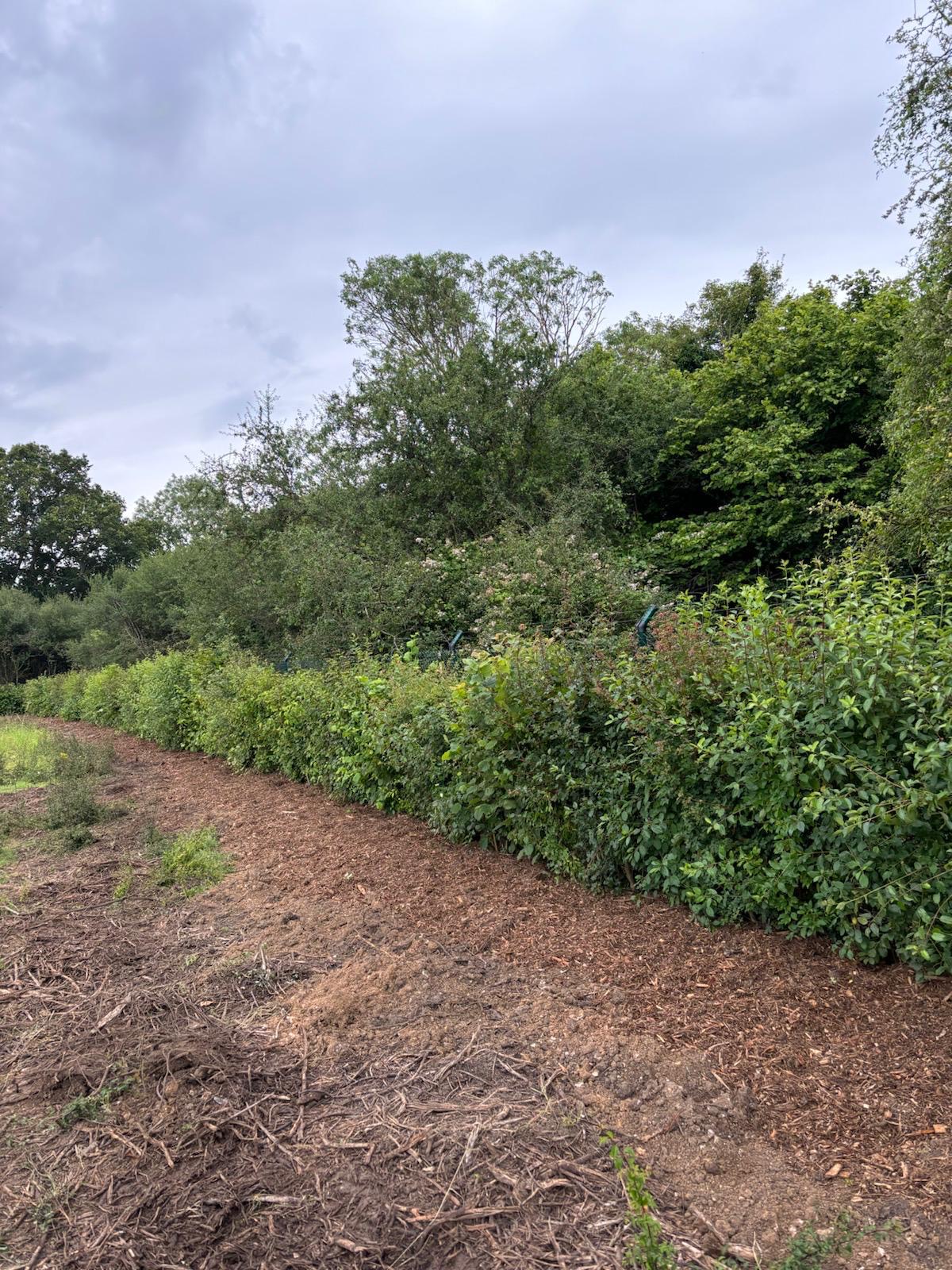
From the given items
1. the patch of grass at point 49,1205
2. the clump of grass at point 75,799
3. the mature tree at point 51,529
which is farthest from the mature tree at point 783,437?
the mature tree at point 51,529

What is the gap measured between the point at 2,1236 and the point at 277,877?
9.13 feet

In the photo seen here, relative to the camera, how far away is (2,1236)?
1.96 metres

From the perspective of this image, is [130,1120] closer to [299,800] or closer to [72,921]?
[72,921]

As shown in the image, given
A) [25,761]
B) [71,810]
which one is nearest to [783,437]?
[71,810]

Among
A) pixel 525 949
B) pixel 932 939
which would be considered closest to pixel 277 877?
pixel 525 949

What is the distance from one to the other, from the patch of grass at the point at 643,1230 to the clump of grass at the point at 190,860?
3.52 meters

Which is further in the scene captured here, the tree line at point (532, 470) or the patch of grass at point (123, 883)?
the tree line at point (532, 470)

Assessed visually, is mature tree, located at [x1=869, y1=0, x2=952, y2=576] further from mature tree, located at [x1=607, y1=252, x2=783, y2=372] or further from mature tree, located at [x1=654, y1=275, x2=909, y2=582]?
mature tree, located at [x1=607, y1=252, x2=783, y2=372]

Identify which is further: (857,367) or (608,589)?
(857,367)

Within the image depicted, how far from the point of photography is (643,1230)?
174 cm

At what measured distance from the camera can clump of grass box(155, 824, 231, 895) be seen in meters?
4.83

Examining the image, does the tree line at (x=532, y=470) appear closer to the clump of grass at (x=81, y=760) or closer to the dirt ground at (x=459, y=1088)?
the clump of grass at (x=81, y=760)

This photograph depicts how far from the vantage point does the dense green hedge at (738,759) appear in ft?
8.70

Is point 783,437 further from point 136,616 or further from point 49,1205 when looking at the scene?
point 136,616
